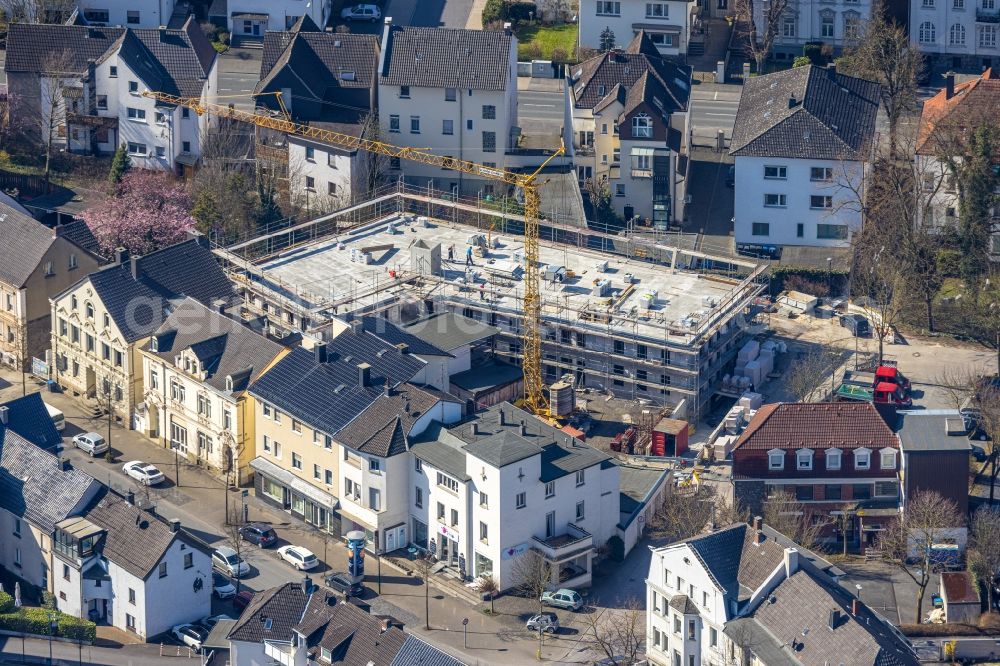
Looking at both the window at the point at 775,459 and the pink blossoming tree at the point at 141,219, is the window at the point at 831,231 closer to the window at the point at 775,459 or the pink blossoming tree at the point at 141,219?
the window at the point at 775,459

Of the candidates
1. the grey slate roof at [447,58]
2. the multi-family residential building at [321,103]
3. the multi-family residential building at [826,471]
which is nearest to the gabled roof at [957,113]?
the grey slate roof at [447,58]

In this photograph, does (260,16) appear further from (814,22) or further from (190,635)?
(190,635)

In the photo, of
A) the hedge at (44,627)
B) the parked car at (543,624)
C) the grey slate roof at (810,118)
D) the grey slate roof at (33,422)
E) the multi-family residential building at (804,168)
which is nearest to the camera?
the hedge at (44,627)

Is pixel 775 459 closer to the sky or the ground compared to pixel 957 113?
closer to the ground

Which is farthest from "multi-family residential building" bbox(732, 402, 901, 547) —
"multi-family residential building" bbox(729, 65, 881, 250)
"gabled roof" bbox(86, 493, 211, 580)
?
"multi-family residential building" bbox(729, 65, 881, 250)

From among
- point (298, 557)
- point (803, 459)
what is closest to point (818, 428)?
point (803, 459)

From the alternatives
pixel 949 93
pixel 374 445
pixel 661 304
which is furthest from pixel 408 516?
pixel 949 93
